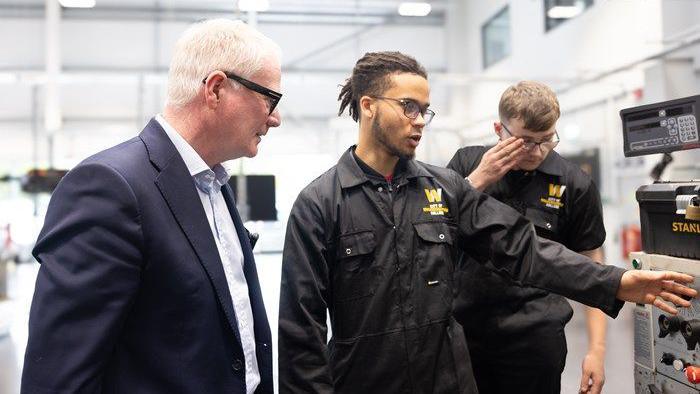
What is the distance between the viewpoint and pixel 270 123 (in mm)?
1152

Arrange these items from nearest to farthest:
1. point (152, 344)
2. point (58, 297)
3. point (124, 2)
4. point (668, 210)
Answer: point (58, 297) → point (152, 344) → point (668, 210) → point (124, 2)

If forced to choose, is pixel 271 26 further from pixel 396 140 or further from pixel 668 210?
pixel 668 210

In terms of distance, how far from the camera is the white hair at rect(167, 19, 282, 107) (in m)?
1.02

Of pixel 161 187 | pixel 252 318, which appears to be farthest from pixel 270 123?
pixel 252 318

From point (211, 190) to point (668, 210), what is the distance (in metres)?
1.02

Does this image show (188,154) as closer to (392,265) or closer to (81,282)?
(81,282)

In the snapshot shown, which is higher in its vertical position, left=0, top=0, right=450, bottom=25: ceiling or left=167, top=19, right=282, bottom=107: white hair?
left=0, top=0, right=450, bottom=25: ceiling

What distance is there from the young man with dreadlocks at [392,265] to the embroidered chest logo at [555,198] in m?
0.23

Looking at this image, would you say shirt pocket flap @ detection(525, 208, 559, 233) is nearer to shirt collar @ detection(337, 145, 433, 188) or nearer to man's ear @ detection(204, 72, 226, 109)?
shirt collar @ detection(337, 145, 433, 188)

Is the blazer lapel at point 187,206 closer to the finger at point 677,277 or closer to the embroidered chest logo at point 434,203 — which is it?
the embroidered chest logo at point 434,203

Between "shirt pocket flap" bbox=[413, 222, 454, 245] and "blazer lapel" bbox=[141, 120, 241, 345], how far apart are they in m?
0.55

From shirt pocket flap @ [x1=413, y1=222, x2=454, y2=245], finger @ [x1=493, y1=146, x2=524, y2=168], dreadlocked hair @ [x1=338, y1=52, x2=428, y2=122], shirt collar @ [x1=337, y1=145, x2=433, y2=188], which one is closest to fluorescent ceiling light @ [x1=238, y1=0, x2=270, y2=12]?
dreadlocked hair @ [x1=338, y1=52, x2=428, y2=122]

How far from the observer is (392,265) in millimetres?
1341

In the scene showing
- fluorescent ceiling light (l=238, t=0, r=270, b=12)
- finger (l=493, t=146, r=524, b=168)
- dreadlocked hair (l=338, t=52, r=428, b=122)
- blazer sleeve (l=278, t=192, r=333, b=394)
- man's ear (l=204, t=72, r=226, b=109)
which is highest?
fluorescent ceiling light (l=238, t=0, r=270, b=12)
